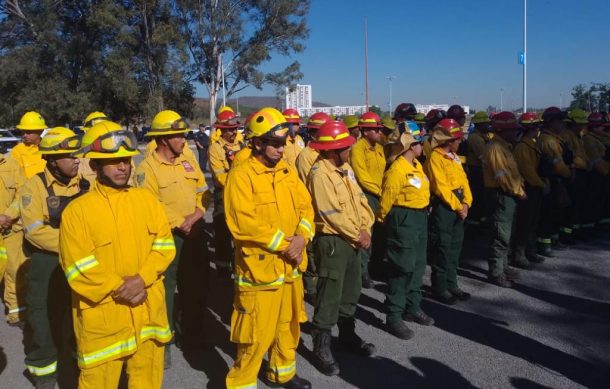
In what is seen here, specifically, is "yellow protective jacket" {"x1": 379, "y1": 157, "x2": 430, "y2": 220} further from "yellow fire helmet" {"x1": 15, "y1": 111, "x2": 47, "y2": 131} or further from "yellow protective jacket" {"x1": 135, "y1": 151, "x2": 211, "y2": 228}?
"yellow fire helmet" {"x1": 15, "y1": 111, "x2": 47, "y2": 131}

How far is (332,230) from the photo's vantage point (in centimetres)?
404

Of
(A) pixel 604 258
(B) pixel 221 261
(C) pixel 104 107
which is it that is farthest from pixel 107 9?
(A) pixel 604 258

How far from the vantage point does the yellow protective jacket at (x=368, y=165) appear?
6363 mm

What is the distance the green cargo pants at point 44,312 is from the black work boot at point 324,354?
2.13m

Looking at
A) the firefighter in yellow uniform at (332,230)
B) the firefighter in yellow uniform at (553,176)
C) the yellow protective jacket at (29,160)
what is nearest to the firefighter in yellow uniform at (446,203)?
the firefighter in yellow uniform at (332,230)

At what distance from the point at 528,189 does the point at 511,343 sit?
2897mm

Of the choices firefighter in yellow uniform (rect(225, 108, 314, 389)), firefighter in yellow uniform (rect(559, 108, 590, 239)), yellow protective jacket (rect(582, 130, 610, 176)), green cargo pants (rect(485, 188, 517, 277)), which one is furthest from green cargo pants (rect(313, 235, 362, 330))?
yellow protective jacket (rect(582, 130, 610, 176))

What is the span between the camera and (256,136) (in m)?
3.37

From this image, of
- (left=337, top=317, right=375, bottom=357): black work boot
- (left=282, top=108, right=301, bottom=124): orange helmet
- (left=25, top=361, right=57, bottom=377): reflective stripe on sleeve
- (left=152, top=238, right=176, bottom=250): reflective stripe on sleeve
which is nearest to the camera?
(left=152, top=238, right=176, bottom=250): reflective stripe on sleeve

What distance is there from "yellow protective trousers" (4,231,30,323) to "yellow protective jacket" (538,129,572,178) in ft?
22.8

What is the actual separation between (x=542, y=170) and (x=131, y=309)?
6.05 m

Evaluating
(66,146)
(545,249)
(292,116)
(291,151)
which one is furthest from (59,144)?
(545,249)

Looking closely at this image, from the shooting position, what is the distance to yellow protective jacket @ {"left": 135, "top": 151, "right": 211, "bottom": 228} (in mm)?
4133

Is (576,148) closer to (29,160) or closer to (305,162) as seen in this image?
(305,162)
